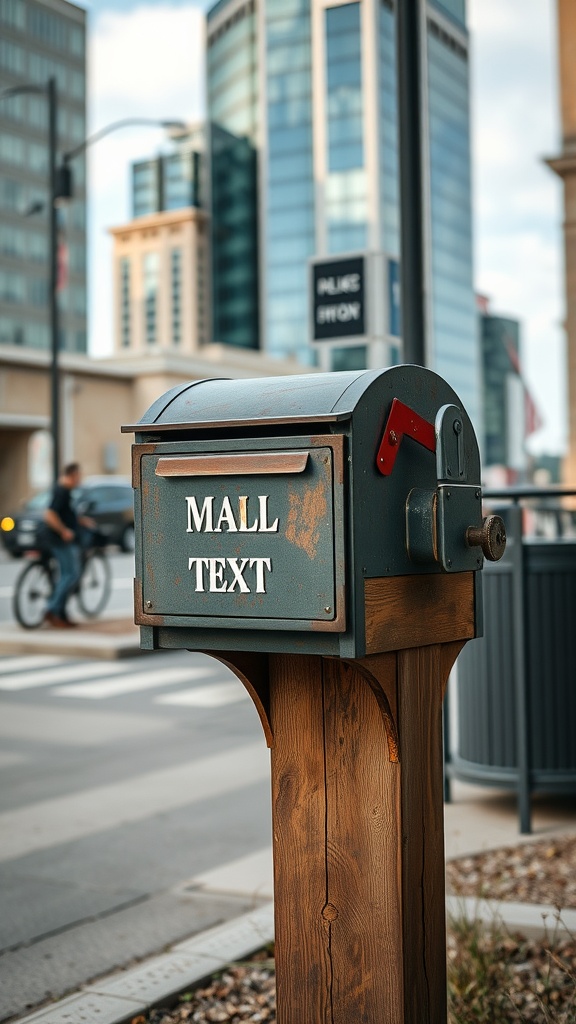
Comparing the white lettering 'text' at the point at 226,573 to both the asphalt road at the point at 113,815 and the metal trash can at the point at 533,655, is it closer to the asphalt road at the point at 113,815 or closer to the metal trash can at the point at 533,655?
the asphalt road at the point at 113,815

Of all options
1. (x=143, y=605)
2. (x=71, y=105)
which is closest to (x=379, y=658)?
(x=143, y=605)

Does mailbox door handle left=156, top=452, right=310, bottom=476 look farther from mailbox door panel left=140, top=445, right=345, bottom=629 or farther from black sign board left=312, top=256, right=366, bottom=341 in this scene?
black sign board left=312, top=256, right=366, bottom=341

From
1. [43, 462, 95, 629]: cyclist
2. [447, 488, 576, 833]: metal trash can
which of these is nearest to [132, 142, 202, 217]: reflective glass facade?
[43, 462, 95, 629]: cyclist

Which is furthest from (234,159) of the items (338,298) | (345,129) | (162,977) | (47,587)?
(162,977)

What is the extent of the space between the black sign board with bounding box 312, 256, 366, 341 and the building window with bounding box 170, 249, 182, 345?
2967 inches

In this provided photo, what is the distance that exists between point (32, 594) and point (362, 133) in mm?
6684

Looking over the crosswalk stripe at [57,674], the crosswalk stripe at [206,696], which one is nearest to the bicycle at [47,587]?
the crosswalk stripe at [57,674]

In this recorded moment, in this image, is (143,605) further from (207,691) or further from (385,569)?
(207,691)

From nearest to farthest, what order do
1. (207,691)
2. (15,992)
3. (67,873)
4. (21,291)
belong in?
(15,992), (67,873), (207,691), (21,291)

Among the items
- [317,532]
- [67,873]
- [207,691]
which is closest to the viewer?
[317,532]

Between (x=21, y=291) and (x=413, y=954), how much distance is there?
4357 inches

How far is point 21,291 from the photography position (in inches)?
4259

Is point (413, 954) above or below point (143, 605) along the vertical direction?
below

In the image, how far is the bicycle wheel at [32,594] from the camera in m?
13.0
